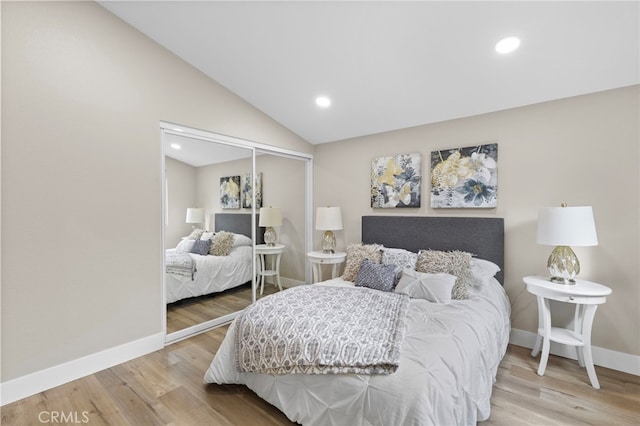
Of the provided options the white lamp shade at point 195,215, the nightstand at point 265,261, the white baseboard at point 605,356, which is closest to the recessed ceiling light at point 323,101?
the white lamp shade at point 195,215

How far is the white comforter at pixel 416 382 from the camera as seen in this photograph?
1.33 m

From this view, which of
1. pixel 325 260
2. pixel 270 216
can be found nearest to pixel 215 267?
pixel 270 216

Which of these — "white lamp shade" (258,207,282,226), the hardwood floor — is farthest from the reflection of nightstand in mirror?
the hardwood floor

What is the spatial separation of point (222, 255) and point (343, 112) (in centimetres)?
222

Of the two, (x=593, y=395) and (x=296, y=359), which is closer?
(x=296, y=359)

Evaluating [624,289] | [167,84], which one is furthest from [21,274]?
[624,289]

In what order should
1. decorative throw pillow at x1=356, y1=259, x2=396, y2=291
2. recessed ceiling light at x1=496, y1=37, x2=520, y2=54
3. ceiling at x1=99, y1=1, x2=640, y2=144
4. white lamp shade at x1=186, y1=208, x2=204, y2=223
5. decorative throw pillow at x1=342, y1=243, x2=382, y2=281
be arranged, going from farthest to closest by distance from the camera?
decorative throw pillow at x1=342, y1=243, x2=382, y2=281 < white lamp shade at x1=186, y1=208, x2=204, y2=223 < decorative throw pillow at x1=356, y1=259, x2=396, y2=291 < recessed ceiling light at x1=496, y1=37, x2=520, y2=54 < ceiling at x1=99, y1=1, x2=640, y2=144

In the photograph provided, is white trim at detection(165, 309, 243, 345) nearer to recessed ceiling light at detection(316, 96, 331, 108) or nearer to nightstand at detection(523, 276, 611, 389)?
recessed ceiling light at detection(316, 96, 331, 108)

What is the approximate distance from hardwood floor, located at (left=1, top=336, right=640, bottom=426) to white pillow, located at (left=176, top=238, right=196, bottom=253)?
1033 mm

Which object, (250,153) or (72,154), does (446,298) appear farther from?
(72,154)

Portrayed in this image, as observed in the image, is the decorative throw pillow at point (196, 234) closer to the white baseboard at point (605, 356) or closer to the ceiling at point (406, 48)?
the ceiling at point (406, 48)

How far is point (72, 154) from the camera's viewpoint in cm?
223

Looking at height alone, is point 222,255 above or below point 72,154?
below

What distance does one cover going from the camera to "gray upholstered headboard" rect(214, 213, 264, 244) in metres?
3.24
